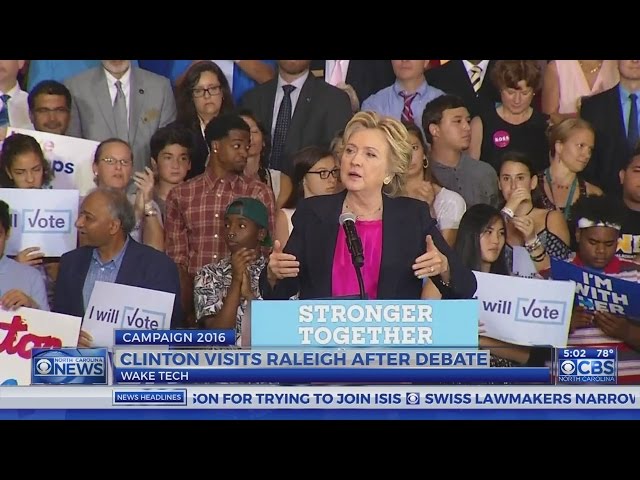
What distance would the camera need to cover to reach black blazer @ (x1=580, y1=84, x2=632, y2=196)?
8180mm

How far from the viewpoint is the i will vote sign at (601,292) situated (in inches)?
319

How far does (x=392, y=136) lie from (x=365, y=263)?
64 cm

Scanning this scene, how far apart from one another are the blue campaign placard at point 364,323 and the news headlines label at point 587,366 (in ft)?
1.37

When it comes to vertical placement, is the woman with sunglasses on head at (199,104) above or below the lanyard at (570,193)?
above

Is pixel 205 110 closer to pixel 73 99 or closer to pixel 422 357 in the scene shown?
pixel 73 99

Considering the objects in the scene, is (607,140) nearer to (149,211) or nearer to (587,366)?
(587,366)

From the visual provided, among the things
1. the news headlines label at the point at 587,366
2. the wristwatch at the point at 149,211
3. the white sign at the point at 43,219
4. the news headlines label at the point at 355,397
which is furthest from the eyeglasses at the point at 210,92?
the news headlines label at the point at 587,366

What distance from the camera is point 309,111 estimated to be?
8156 millimetres

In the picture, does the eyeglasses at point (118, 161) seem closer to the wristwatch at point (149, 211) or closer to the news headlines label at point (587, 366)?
the wristwatch at point (149, 211)

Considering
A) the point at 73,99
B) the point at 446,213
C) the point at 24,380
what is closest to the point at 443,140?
the point at 446,213

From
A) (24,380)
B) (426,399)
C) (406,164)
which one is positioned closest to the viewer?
(426,399)

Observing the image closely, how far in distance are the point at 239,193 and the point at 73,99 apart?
106cm

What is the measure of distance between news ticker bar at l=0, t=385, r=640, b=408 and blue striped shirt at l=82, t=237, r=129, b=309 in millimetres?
1339

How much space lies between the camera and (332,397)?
6.82m
